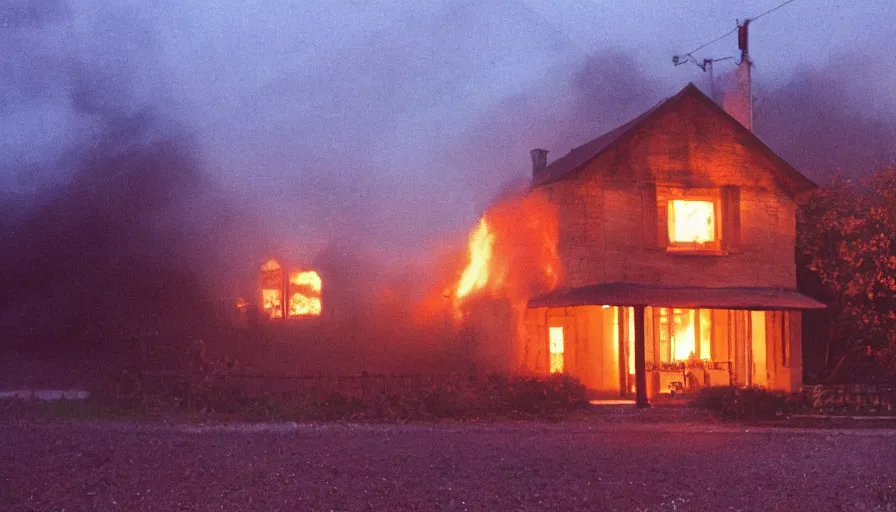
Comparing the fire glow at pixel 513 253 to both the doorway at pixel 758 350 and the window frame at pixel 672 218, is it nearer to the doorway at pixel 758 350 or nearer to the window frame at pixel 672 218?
the window frame at pixel 672 218

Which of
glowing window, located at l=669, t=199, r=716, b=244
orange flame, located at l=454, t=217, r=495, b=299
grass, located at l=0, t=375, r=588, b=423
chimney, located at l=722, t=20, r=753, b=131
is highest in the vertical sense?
chimney, located at l=722, t=20, r=753, b=131

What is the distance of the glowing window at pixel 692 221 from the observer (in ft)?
72.7

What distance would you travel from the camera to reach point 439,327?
872 inches

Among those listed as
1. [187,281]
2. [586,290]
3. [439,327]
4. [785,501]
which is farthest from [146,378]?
[785,501]

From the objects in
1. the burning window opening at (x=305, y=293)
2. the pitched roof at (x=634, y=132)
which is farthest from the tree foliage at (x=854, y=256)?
the burning window opening at (x=305, y=293)

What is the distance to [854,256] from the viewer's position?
23406 millimetres

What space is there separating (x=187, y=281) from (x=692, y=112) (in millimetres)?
11500

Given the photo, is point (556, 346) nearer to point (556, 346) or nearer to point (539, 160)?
point (556, 346)

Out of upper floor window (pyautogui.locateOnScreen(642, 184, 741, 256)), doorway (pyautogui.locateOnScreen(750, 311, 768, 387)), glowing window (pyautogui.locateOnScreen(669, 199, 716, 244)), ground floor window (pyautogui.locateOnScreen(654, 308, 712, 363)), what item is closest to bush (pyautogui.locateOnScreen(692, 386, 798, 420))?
upper floor window (pyautogui.locateOnScreen(642, 184, 741, 256))

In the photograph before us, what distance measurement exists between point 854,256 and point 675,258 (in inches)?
196

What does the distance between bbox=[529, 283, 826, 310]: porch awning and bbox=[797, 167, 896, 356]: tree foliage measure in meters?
2.42

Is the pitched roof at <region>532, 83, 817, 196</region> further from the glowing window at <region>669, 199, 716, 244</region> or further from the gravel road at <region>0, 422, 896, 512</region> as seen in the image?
the gravel road at <region>0, 422, 896, 512</region>

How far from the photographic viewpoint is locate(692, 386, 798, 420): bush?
16328 millimetres

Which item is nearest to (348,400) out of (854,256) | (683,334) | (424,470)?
(424,470)
